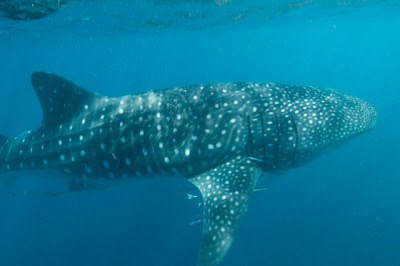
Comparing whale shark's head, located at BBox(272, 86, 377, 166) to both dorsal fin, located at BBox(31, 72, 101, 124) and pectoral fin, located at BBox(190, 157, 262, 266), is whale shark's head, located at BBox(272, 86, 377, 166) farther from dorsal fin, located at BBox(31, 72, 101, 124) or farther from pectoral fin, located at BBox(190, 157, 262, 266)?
dorsal fin, located at BBox(31, 72, 101, 124)

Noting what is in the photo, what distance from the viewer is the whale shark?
5039mm

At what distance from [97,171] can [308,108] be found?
4268mm

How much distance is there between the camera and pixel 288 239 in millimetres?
12039

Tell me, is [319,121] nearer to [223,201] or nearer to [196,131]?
[196,131]

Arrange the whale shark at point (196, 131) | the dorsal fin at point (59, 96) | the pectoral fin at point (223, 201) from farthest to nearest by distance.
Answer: the dorsal fin at point (59, 96) → the whale shark at point (196, 131) → the pectoral fin at point (223, 201)

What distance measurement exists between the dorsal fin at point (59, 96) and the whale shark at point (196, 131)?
0.02m

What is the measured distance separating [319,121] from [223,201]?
2.40 m

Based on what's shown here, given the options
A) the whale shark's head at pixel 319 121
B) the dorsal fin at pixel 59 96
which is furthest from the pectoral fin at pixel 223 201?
the dorsal fin at pixel 59 96

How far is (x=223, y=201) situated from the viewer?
4344 mm

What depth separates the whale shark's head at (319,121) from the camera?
5164mm

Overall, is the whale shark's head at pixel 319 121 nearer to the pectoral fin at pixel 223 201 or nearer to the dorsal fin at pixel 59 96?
the pectoral fin at pixel 223 201

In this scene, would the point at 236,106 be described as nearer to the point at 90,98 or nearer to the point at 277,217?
the point at 90,98

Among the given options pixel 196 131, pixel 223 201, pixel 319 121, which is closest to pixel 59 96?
pixel 196 131

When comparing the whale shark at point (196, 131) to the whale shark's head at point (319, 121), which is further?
the whale shark's head at point (319, 121)
